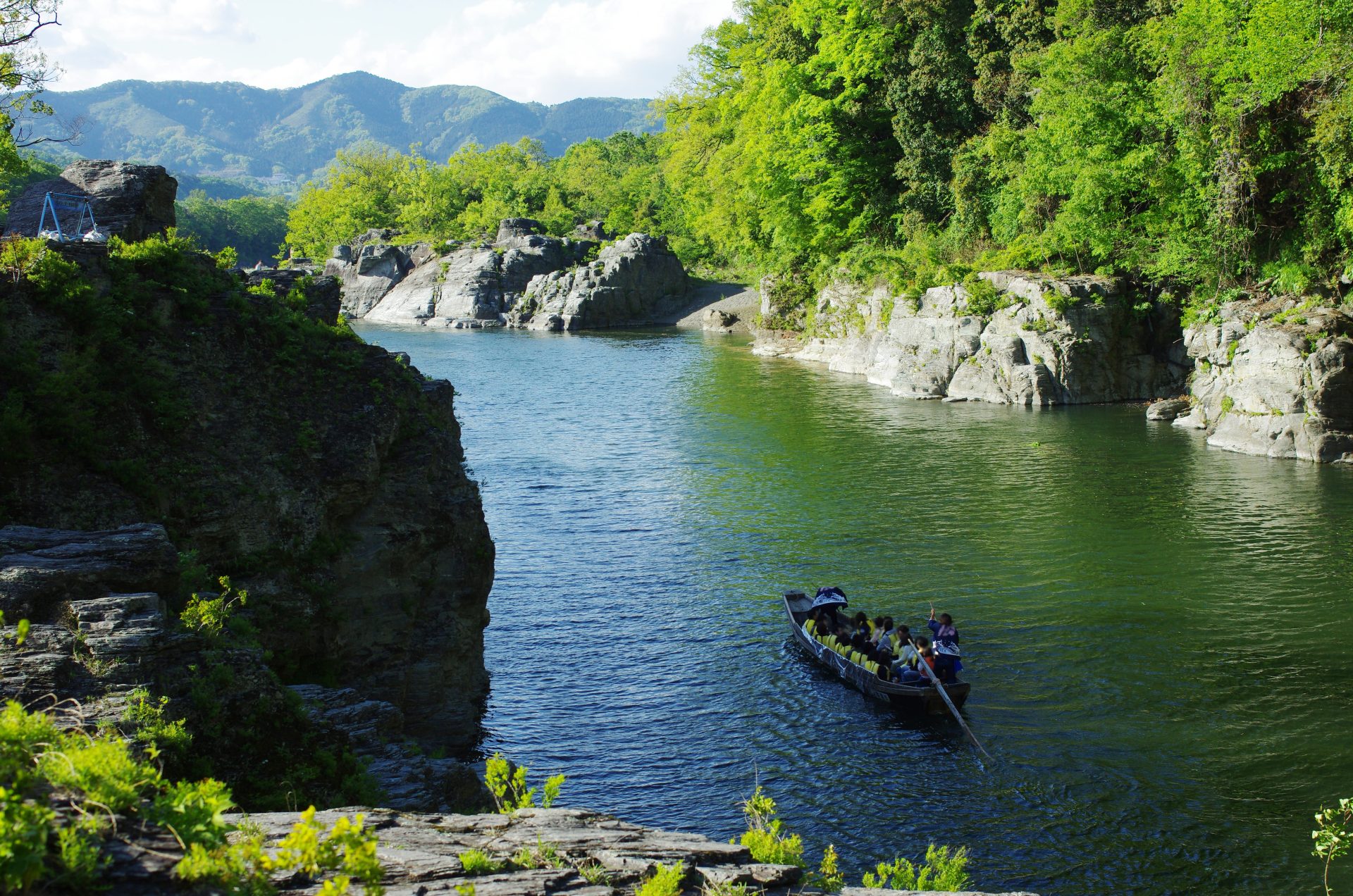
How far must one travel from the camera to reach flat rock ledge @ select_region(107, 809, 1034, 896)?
6320 mm

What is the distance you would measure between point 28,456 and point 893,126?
155 feet

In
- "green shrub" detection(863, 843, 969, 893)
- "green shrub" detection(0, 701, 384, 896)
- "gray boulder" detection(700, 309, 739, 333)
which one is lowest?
"green shrub" detection(863, 843, 969, 893)

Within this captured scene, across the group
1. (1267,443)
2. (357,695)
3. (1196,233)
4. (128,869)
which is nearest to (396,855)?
(128,869)

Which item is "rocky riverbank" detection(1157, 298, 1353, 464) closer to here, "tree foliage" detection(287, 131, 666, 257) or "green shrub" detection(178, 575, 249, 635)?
"green shrub" detection(178, 575, 249, 635)

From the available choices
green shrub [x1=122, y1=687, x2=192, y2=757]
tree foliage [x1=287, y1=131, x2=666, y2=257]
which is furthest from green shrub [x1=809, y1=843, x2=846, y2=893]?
tree foliage [x1=287, y1=131, x2=666, y2=257]

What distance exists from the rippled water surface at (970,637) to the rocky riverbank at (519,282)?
164 feet

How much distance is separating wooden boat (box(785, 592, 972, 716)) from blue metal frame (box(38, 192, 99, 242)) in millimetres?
13902

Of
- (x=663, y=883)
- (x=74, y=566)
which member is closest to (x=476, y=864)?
A: (x=663, y=883)

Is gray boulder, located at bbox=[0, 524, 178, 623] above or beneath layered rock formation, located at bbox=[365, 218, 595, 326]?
beneath

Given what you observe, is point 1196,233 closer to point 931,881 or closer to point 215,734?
point 931,881

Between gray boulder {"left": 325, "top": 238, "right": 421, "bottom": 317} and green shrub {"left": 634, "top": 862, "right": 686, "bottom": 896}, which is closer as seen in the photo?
green shrub {"left": 634, "top": 862, "right": 686, "bottom": 896}

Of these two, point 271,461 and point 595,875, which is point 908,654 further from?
point 595,875

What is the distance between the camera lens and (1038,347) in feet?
140

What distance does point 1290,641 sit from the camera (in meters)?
19.4
